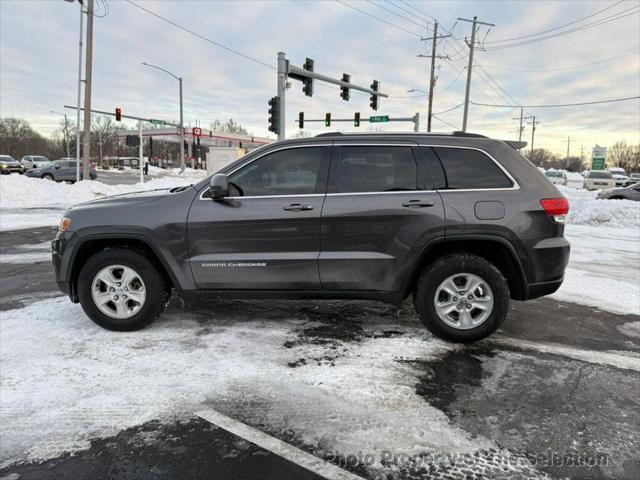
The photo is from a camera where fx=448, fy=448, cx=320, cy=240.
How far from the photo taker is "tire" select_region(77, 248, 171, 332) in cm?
420

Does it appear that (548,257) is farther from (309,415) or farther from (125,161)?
(125,161)

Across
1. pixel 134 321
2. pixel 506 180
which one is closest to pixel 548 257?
pixel 506 180

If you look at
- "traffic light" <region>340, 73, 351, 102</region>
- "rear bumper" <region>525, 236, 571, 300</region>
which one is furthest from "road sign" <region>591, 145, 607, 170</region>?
"rear bumper" <region>525, 236, 571, 300</region>

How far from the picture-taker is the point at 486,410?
3.05m

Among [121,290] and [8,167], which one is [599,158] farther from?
[121,290]

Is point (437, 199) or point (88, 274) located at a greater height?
point (437, 199)

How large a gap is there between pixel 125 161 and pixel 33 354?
7981 cm

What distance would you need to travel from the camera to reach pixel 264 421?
2887 millimetres

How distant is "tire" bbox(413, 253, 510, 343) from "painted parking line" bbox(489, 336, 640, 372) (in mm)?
337

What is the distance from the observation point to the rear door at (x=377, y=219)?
3.96 metres

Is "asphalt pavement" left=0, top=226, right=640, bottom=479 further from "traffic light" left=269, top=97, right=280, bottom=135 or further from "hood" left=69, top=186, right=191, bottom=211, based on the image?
"traffic light" left=269, top=97, right=280, bottom=135

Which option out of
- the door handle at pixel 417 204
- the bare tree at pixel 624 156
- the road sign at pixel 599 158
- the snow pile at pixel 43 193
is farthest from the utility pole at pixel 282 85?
the bare tree at pixel 624 156

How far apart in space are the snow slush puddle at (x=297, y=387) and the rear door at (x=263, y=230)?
60 centimetres

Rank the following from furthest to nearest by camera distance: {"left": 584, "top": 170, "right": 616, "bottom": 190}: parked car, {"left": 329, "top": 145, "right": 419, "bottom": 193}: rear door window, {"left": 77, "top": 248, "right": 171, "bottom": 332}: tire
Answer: {"left": 584, "top": 170, "right": 616, "bottom": 190}: parked car
{"left": 77, "top": 248, "right": 171, "bottom": 332}: tire
{"left": 329, "top": 145, "right": 419, "bottom": 193}: rear door window
